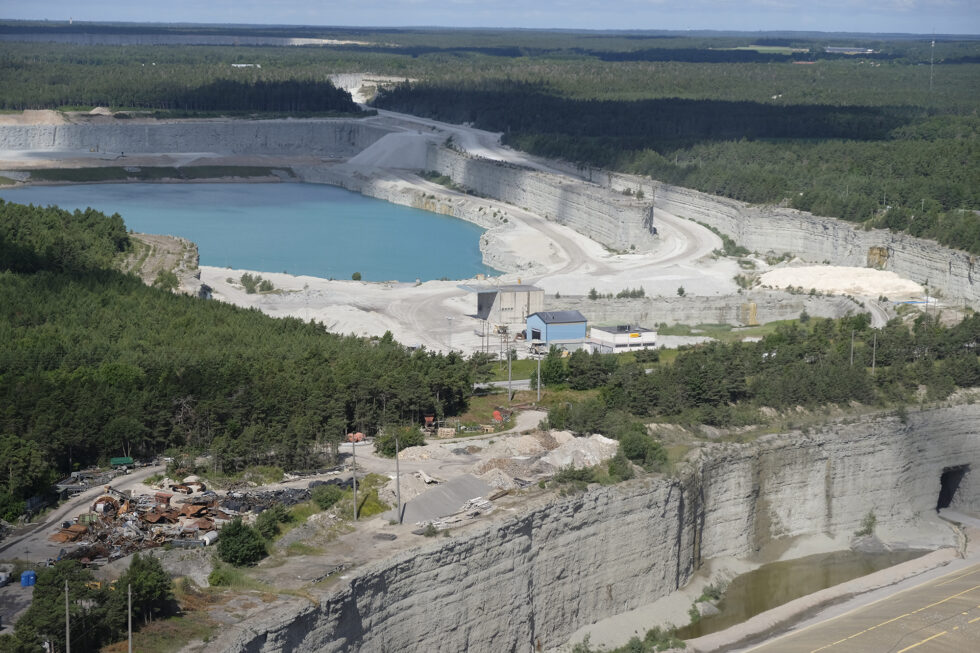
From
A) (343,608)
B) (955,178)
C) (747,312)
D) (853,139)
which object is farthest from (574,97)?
(343,608)

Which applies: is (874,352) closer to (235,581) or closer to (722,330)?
(722,330)

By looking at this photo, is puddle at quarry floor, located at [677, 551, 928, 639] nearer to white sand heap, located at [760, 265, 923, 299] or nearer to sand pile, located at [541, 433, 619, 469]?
sand pile, located at [541, 433, 619, 469]

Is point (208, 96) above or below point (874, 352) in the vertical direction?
below

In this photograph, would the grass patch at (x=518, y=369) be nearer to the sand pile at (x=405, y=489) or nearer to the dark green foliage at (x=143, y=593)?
the sand pile at (x=405, y=489)

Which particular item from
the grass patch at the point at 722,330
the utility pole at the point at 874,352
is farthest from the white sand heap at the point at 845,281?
the utility pole at the point at 874,352

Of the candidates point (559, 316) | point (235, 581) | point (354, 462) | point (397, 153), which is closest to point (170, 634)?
point (235, 581)

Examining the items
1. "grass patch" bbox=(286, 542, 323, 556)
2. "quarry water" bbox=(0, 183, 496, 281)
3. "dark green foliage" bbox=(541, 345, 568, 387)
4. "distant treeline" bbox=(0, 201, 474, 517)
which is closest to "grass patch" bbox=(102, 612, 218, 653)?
"grass patch" bbox=(286, 542, 323, 556)
